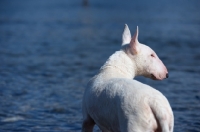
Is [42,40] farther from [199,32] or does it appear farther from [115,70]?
[115,70]

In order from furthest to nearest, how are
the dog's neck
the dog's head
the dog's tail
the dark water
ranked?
1. the dark water
2. the dog's head
3. the dog's neck
4. the dog's tail

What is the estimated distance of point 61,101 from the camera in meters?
11.6

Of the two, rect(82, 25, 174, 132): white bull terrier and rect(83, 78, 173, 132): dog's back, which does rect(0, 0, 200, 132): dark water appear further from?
rect(83, 78, 173, 132): dog's back

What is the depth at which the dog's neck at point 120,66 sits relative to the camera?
6.91 meters

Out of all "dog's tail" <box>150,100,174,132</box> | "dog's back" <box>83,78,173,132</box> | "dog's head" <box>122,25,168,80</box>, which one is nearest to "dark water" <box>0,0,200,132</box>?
"dog's head" <box>122,25,168,80</box>

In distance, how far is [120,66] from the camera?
7.00 meters

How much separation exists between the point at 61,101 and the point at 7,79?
10.9 feet

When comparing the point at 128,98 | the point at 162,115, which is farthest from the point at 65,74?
the point at 162,115

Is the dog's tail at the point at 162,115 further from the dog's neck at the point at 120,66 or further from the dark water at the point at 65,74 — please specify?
the dark water at the point at 65,74

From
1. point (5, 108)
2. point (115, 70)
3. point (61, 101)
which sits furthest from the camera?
point (61, 101)

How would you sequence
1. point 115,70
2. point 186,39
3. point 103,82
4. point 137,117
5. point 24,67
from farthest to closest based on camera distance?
point 186,39 → point 24,67 → point 115,70 → point 103,82 → point 137,117

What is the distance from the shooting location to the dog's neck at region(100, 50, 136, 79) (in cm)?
691

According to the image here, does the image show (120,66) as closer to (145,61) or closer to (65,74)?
(145,61)

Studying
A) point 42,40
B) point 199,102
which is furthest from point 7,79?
point 42,40
